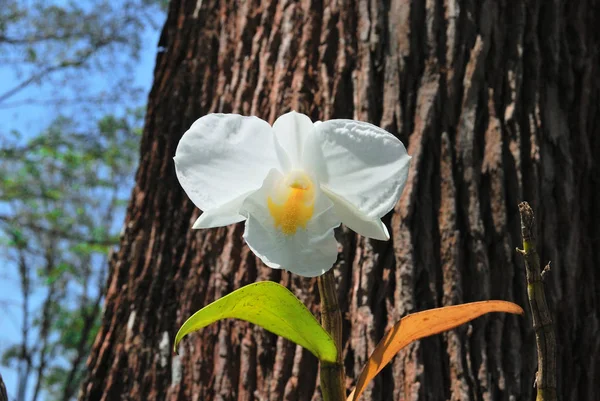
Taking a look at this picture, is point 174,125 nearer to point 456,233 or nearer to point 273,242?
point 456,233

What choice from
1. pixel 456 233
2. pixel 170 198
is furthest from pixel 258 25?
pixel 456 233

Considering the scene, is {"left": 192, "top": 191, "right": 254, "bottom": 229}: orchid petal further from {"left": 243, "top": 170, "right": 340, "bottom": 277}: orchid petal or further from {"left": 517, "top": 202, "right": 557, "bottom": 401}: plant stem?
{"left": 517, "top": 202, "right": 557, "bottom": 401}: plant stem

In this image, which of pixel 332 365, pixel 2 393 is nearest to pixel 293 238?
pixel 332 365

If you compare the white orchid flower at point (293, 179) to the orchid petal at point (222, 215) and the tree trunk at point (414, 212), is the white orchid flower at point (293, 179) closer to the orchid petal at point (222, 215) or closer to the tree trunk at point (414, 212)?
the orchid petal at point (222, 215)

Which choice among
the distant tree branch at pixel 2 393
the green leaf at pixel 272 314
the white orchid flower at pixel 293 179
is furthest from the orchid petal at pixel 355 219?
the distant tree branch at pixel 2 393

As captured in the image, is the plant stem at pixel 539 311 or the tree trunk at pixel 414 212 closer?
the plant stem at pixel 539 311

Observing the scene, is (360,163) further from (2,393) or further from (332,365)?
(2,393)
